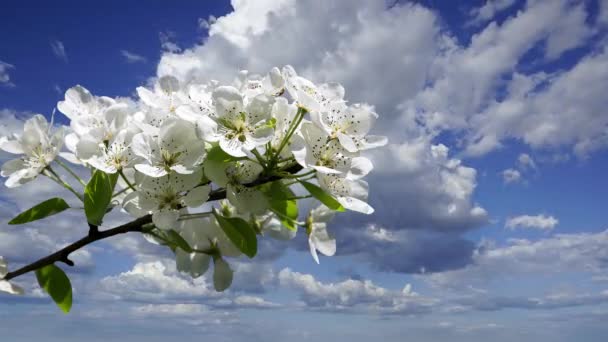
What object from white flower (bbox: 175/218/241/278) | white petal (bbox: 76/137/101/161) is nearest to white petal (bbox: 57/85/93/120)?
white petal (bbox: 76/137/101/161)

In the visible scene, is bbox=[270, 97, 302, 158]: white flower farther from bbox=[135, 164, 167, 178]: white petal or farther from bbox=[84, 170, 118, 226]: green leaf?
bbox=[84, 170, 118, 226]: green leaf

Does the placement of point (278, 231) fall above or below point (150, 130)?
below

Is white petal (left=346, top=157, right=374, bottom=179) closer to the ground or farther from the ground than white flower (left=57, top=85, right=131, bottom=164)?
closer to the ground

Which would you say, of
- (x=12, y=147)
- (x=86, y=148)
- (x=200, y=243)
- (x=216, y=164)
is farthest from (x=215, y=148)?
(x=12, y=147)

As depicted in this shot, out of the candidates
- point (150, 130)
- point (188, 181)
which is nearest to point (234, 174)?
point (188, 181)

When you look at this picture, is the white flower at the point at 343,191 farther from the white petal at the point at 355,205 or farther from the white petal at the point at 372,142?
the white petal at the point at 372,142

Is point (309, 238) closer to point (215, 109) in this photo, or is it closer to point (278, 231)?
point (278, 231)
